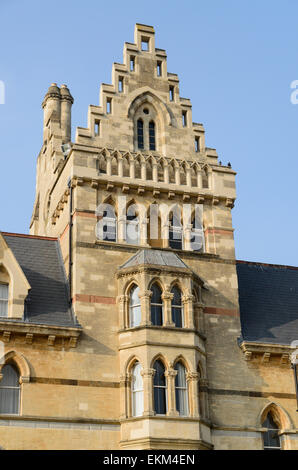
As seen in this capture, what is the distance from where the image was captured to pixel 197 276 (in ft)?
101

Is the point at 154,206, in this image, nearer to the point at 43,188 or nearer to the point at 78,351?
the point at 78,351

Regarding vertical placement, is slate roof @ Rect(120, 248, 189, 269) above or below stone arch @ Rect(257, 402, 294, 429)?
above

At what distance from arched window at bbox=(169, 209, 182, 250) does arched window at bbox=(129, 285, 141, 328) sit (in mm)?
3285

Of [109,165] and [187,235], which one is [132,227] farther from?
[109,165]

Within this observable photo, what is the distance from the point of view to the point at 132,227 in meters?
32.0

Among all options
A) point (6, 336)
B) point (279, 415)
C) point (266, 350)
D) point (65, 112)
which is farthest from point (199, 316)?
point (65, 112)

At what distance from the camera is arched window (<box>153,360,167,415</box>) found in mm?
27938

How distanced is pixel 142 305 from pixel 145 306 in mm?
147

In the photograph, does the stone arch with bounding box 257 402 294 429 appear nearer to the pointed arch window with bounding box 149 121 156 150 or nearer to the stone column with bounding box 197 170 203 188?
the stone column with bounding box 197 170 203 188

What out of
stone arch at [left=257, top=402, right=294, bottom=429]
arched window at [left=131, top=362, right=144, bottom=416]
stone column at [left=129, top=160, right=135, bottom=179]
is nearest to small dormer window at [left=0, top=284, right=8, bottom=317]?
arched window at [left=131, top=362, right=144, bottom=416]

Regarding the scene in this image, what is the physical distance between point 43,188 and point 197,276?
12634 millimetres

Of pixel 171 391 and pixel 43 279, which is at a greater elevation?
pixel 43 279

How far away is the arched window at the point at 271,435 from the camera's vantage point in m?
30.1
